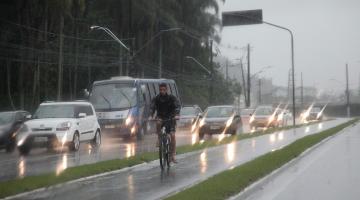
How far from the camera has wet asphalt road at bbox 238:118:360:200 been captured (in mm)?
11793

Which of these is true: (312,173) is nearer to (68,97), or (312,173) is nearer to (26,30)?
(26,30)

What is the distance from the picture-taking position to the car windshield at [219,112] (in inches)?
1331

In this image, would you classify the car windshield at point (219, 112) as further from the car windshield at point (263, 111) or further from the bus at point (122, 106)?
the car windshield at point (263, 111)

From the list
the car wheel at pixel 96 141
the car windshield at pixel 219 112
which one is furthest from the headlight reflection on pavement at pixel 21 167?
the car windshield at pixel 219 112

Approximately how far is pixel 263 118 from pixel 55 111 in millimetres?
26241

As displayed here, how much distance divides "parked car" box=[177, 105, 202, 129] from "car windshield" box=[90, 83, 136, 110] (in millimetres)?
9075

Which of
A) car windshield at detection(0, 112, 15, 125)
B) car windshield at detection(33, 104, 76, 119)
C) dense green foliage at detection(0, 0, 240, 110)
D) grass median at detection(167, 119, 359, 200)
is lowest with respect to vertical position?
grass median at detection(167, 119, 359, 200)

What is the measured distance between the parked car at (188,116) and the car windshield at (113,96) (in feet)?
29.8

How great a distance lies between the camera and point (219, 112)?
34125 millimetres

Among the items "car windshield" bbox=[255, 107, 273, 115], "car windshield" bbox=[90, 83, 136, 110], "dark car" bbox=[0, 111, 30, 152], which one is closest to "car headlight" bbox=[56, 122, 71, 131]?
"dark car" bbox=[0, 111, 30, 152]

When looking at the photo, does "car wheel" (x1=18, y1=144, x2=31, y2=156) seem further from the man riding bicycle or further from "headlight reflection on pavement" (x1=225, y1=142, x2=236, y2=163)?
the man riding bicycle

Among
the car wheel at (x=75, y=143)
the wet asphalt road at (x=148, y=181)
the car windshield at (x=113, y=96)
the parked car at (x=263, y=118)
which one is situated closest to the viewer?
the wet asphalt road at (x=148, y=181)

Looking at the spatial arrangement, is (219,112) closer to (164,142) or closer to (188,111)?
(188,111)

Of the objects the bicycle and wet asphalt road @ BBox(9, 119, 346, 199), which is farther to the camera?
the bicycle
